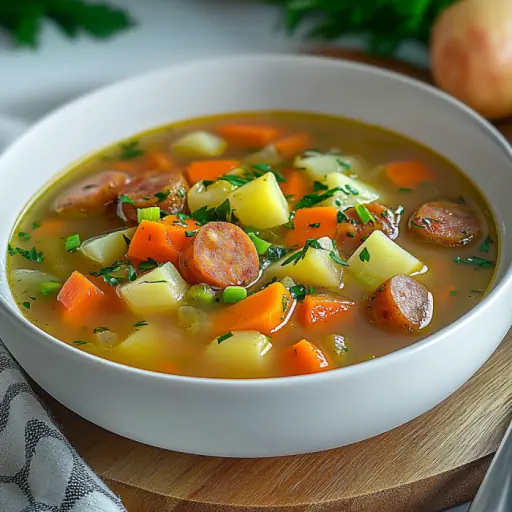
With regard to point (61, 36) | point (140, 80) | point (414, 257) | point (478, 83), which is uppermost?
point (478, 83)

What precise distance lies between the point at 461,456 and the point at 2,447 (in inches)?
52.3

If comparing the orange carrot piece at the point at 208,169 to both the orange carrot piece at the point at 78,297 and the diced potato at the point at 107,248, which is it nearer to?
the diced potato at the point at 107,248

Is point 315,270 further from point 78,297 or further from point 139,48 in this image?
point 139,48

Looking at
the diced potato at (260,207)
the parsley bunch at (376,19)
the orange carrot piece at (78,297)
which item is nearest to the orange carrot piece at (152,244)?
the orange carrot piece at (78,297)

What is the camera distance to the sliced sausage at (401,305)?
8.43 ft

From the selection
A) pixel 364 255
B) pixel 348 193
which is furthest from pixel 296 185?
pixel 364 255

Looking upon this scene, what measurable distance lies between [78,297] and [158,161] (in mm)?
979

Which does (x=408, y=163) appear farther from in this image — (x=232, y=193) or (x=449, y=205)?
(x=232, y=193)

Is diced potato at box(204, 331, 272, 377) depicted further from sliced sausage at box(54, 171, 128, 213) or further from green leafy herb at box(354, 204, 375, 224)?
sliced sausage at box(54, 171, 128, 213)

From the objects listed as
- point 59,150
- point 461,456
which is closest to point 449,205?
point 461,456

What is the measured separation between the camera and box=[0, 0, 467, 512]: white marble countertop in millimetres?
4504

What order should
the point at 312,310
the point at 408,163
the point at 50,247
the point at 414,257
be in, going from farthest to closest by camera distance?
the point at 408,163
the point at 50,247
the point at 414,257
the point at 312,310

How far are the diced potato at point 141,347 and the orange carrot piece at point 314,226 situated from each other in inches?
24.8

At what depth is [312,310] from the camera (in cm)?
263
